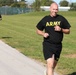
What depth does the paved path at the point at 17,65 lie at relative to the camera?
30.3ft

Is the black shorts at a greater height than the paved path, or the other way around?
the black shorts

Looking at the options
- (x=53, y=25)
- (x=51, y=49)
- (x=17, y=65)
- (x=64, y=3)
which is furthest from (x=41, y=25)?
(x=64, y=3)

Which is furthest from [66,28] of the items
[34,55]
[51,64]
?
[34,55]

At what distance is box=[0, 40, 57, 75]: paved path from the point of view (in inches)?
364

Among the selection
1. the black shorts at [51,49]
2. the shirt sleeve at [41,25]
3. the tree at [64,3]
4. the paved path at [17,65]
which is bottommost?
the tree at [64,3]

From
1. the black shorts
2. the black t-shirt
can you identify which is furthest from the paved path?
the black t-shirt

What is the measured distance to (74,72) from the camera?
9.38 m

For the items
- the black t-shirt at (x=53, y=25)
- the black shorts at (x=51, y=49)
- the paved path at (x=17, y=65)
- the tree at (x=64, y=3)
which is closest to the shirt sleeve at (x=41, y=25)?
the black t-shirt at (x=53, y=25)

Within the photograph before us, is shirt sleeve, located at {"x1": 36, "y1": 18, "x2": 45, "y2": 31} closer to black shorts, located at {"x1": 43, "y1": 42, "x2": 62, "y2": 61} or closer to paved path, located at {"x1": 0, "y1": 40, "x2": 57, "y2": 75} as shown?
black shorts, located at {"x1": 43, "y1": 42, "x2": 62, "y2": 61}

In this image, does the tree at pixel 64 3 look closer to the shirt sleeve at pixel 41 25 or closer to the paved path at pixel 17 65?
the paved path at pixel 17 65

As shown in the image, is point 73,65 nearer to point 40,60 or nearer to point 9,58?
point 40,60

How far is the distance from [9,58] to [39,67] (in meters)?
2.11

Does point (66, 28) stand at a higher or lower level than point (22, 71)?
higher

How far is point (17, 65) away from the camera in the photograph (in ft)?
34.2
